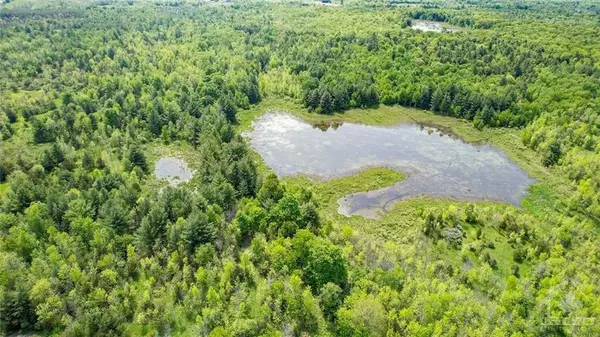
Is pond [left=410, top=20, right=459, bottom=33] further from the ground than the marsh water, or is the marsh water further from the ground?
pond [left=410, top=20, right=459, bottom=33]

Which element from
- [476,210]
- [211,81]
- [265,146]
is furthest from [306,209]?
[211,81]

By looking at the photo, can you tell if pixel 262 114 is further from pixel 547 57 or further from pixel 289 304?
pixel 547 57

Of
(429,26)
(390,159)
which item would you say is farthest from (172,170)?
(429,26)

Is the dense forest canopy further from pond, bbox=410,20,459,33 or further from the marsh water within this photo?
pond, bbox=410,20,459,33

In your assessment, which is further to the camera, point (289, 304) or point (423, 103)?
point (423, 103)

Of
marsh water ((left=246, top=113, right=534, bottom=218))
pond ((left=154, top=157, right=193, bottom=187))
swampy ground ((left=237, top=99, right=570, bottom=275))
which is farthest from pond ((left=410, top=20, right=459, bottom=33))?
pond ((left=154, top=157, right=193, bottom=187))

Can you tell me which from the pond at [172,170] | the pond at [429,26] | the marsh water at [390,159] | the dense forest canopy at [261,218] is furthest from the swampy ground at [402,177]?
the pond at [429,26]
